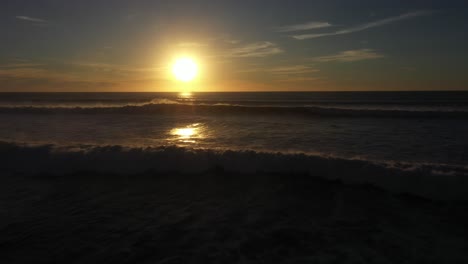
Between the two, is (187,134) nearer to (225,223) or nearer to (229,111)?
(225,223)

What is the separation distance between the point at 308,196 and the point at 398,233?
2072 mm

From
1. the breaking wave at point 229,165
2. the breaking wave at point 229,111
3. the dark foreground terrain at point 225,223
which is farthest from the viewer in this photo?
the breaking wave at point 229,111

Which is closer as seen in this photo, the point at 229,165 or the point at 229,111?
the point at 229,165

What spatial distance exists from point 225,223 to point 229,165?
11.2ft

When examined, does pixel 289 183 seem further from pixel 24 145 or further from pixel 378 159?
pixel 24 145

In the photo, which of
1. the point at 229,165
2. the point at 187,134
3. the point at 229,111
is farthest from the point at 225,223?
the point at 229,111

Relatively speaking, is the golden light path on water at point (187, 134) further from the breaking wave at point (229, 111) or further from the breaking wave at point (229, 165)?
the breaking wave at point (229, 111)

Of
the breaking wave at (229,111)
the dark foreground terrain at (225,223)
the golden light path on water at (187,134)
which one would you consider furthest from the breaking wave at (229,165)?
the breaking wave at (229,111)

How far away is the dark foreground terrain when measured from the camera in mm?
4367

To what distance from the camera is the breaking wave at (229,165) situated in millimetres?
7000

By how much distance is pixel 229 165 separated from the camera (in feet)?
28.6

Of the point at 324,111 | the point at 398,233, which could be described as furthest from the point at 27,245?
the point at 324,111

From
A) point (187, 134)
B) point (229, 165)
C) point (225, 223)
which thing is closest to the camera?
point (225, 223)

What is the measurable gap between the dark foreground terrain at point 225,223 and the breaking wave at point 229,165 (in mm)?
489
